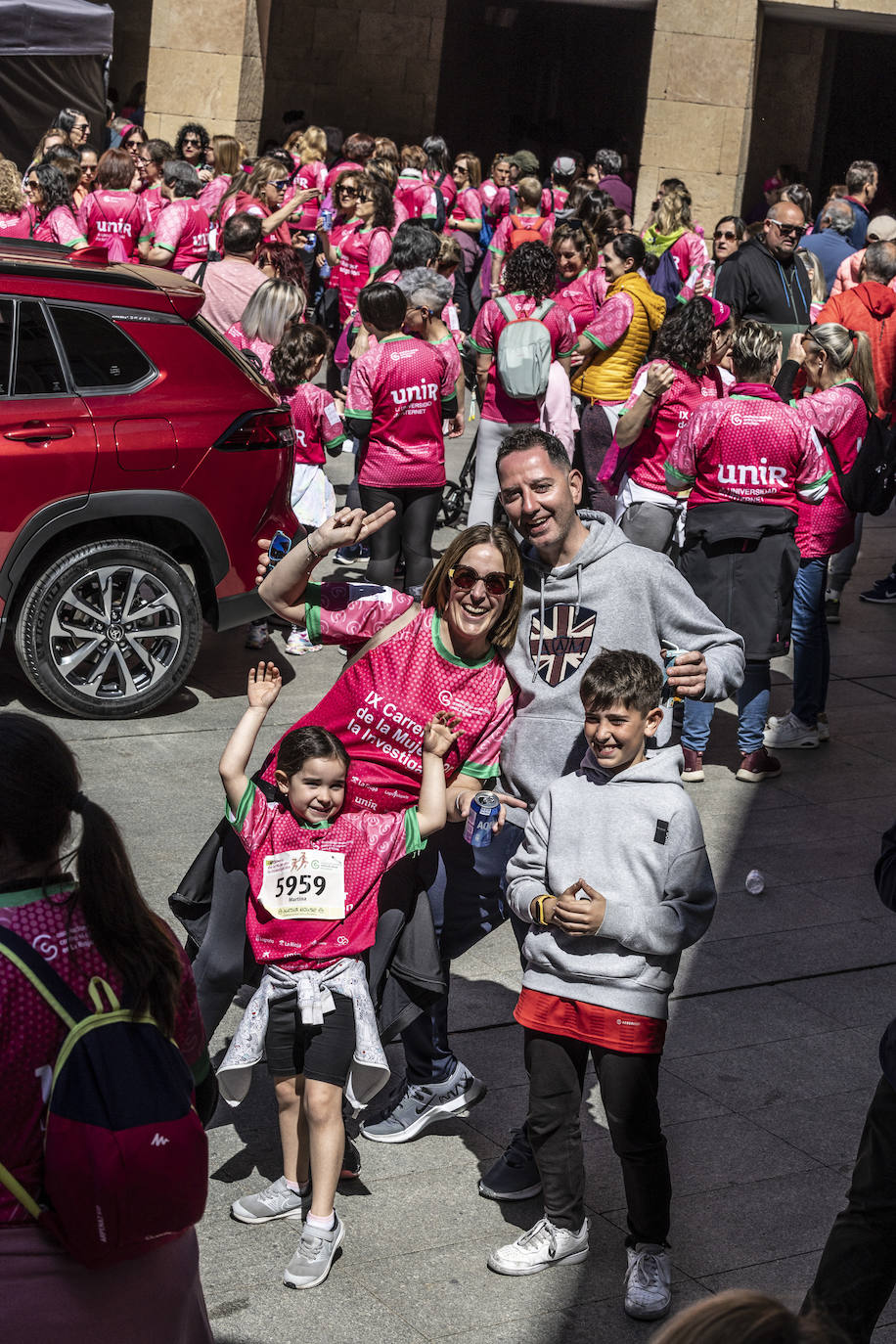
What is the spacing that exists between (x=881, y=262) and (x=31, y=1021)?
9.25m

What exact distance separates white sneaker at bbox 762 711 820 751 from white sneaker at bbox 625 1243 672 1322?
450 cm

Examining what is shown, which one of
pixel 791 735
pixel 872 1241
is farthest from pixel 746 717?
pixel 872 1241

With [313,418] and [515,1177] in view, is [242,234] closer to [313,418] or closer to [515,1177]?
[313,418]

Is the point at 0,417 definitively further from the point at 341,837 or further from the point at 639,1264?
the point at 639,1264

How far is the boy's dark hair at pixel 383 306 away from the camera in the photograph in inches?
335

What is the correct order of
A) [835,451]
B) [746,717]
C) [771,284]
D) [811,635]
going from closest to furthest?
[746,717], [835,451], [811,635], [771,284]

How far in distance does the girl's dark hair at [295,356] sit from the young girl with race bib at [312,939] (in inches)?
178

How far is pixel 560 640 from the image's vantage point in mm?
4301

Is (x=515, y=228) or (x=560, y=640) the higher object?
(x=515, y=228)

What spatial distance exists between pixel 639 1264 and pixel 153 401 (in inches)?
186

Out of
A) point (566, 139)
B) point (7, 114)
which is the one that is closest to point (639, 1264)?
point (7, 114)

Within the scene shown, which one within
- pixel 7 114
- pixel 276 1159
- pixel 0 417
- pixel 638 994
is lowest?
pixel 276 1159

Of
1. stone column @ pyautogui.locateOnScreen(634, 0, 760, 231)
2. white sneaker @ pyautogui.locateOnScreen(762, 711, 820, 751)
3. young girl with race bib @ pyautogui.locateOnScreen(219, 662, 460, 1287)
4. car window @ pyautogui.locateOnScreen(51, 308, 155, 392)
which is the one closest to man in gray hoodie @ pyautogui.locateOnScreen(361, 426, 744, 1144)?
young girl with race bib @ pyautogui.locateOnScreen(219, 662, 460, 1287)

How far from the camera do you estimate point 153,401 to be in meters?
7.43
